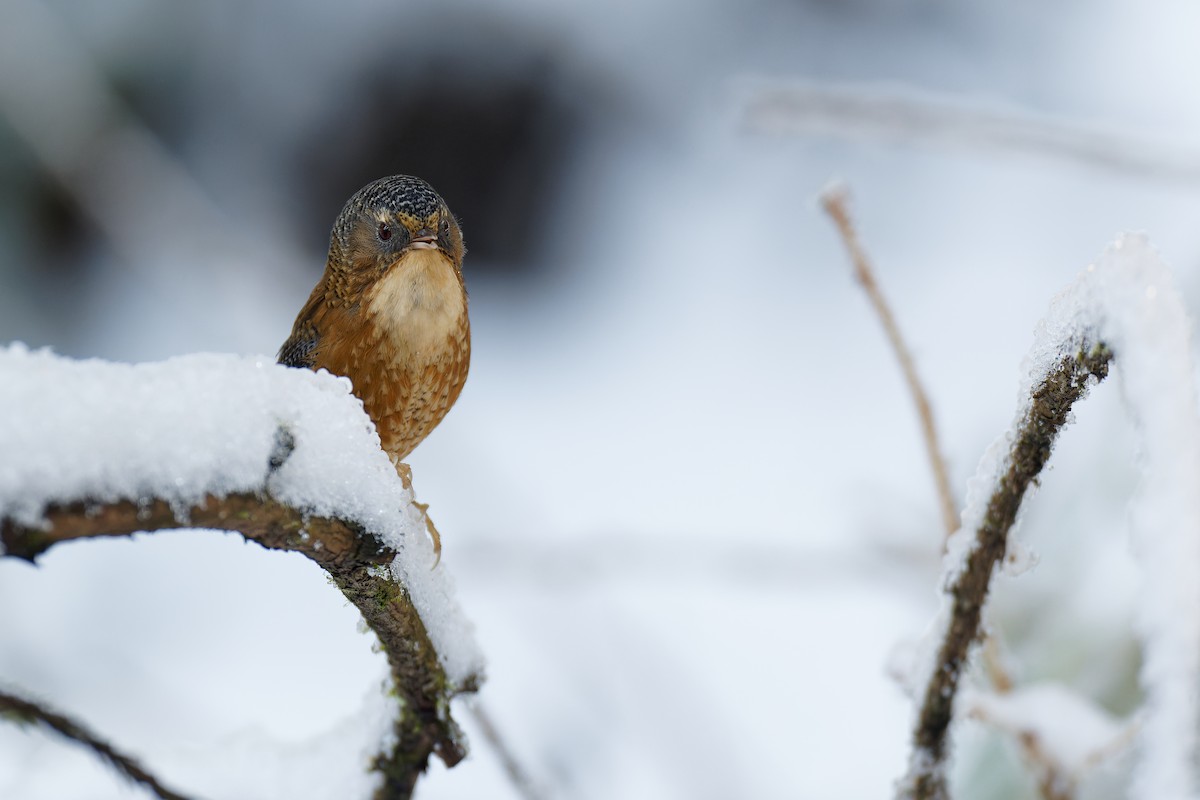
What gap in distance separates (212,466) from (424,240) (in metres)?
0.88

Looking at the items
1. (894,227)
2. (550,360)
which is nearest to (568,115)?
(550,360)

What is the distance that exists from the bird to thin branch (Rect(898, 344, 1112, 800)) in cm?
61

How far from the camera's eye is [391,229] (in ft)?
4.82

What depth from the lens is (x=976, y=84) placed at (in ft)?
12.4

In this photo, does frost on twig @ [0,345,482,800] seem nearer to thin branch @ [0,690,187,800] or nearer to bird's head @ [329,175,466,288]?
thin branch @ [0,690,187,800]

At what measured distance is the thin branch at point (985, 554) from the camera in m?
0.69

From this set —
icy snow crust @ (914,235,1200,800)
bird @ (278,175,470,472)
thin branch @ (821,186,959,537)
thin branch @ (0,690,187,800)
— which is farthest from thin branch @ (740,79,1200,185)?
thin branch @ (0,690,187,800)

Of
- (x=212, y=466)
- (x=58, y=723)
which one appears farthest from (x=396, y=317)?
(x=58, y=723)

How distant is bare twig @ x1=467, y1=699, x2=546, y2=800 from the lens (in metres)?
1.15

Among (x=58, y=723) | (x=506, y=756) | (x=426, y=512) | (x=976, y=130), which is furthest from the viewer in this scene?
(x=976, y=130)

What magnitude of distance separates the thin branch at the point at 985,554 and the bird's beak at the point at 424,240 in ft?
2.85

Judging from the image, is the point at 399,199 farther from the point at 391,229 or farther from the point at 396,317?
the point at 396,317

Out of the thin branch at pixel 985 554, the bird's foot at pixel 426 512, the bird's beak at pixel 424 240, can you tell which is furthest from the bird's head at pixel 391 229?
the thin branch at pixel 985 554

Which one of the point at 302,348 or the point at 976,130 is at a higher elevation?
the point at 976,130
